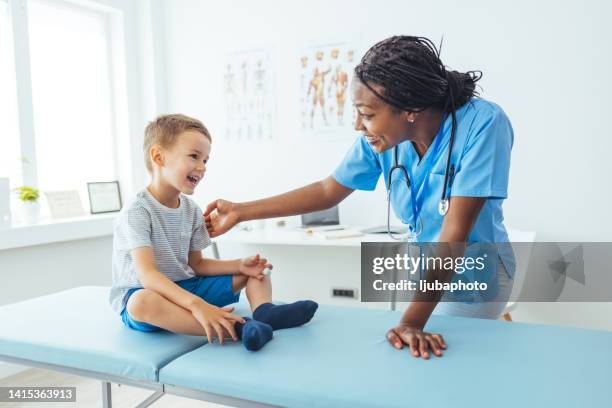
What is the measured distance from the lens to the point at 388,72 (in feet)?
3.94

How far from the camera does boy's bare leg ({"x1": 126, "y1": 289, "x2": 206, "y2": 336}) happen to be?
4.29ft

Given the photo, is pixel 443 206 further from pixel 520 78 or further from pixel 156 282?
pixel 520 78

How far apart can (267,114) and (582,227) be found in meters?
1.86

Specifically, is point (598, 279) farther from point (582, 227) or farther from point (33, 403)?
point (33, 403)

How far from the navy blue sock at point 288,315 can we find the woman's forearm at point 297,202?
0.34 meters

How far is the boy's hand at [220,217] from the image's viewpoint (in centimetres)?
162

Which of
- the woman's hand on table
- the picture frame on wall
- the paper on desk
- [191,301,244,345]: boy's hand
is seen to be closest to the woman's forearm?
Result: [191,301,244,345]: boy's hand

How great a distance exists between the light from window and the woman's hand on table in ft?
8.49

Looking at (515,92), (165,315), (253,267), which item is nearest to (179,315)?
(165,315)

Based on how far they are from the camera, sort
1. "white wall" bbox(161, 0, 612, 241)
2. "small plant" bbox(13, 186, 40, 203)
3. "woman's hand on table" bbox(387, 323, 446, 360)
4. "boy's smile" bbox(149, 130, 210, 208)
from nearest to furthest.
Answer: "woman's hand on table" bbox(387, 323, 446, 360) → "boy's smile" bbox(149, 130, 210, 208) → "white wall" bbox(161, 0, 612, 241) → "small plant" bbox(13, 186, 40, 203)

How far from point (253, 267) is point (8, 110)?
202 centimetres

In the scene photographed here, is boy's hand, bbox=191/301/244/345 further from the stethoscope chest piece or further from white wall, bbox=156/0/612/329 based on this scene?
white wall, bbox=156/0/612/329

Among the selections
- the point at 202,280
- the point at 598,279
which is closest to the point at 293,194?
the point at 202,280

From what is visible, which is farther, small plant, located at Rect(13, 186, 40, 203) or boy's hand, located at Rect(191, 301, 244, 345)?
small plant, located at Rect(13, 186, 40, 203)
